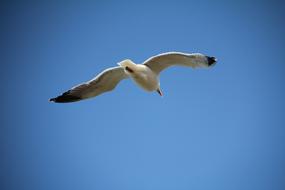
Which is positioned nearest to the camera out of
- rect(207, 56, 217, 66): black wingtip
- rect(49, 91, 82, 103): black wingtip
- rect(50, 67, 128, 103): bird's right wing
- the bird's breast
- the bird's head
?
the bird's head

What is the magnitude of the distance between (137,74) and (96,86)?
2.91 ft

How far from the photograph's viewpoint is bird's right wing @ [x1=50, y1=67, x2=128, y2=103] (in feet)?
29.1

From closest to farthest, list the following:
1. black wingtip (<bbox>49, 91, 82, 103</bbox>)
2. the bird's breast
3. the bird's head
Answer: the bird's head, the bird's breast, black wingtip (<bbox>49, 91, 82, 103</bbox>)

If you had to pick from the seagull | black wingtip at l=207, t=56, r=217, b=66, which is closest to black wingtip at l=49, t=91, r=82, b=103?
the seagull

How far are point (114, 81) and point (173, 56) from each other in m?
1.05

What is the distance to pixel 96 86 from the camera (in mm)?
8984

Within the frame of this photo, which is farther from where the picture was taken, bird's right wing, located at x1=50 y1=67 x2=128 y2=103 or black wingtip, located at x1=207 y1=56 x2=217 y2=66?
bird's right wing, located at x1=50 y1=67 x2=128 y2=103

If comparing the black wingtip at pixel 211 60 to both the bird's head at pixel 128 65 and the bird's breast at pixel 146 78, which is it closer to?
the bird's breast at pixel 146 78

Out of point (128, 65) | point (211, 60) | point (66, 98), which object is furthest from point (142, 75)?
point (66, 98)

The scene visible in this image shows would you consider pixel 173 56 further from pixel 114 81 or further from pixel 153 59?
pixel 114 81

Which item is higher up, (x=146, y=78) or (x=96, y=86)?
(x=96, y=86)

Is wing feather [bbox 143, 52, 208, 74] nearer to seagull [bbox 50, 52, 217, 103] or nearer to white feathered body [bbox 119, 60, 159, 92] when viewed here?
seagull [bbox 50, 52, 217, 103]

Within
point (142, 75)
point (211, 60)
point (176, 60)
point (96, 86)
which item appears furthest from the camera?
point (96, 86)

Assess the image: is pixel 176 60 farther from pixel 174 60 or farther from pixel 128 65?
pixel 128 65
